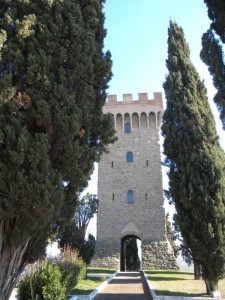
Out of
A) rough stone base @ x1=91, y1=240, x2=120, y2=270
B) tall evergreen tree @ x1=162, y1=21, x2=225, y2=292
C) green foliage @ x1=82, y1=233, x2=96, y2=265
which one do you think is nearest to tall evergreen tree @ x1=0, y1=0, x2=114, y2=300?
tall evergreen tree @ x1=162, y1=21, x2=225, y2=292

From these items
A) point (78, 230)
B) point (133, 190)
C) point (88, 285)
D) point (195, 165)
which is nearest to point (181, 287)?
point (88, 285)

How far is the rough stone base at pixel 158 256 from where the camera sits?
24.0 m

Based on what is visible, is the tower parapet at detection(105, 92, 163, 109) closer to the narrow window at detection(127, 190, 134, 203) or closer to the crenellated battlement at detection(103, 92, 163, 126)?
the crenellated battlement at detection(103, 92, 163, 126)

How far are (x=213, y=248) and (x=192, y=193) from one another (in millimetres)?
1958

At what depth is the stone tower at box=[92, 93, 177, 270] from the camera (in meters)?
24.6

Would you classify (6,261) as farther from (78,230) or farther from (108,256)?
(108,256)

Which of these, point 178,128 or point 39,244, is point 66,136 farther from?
point 178,128

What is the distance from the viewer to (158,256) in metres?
24.0

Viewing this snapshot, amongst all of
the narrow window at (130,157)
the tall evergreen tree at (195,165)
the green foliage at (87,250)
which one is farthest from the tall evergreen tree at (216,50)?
the narrow window at (130,157)

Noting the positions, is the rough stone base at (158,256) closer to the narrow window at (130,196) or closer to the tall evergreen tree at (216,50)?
the narrow window at (130,196)

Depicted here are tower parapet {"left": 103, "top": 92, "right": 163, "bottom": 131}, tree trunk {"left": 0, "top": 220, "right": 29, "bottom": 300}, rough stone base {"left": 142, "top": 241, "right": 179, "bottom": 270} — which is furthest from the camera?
tower parapet {"left": 103, "top": 92, "right": 163, "bottom": 131}

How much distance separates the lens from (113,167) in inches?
1070

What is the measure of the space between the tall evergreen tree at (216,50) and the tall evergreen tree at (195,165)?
553 cm

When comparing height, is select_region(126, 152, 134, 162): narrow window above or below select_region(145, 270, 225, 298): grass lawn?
above
